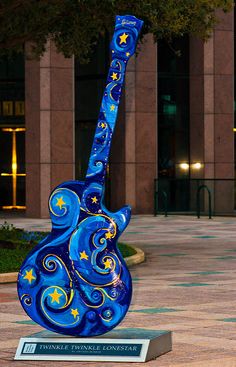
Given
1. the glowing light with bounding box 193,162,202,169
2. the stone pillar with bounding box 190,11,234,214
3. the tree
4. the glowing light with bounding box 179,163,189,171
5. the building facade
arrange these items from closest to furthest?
the tree < the building facade < the stone pillar with bounding box 190,11,234,214 < the glowing light with bounding box 193,162,202,169 < the glowing light with bounding box 179,163,189,171

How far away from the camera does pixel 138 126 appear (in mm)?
38156

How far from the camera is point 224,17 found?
128ft

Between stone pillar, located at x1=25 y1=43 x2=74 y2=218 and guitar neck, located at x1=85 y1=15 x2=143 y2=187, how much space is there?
26617 mm

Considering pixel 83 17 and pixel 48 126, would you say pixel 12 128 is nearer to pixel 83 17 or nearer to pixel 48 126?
pixel 48 126

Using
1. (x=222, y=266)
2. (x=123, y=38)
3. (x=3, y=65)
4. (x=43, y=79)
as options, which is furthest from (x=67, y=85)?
(x=123, y=38)

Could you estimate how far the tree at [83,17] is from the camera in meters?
20.4

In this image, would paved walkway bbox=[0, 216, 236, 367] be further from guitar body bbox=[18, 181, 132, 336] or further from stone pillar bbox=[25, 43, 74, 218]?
stone pillar bbox=[25, 43, 74, 218]

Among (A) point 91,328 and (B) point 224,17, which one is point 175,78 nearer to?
(B) point 224,17

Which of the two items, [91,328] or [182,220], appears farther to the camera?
[182,220]

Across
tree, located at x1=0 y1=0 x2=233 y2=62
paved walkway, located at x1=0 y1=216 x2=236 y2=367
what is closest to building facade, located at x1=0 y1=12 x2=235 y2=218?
paved walkway, located at x1=0 y1=216 x2=236 y2=367

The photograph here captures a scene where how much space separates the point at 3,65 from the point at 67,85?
5.13 metres

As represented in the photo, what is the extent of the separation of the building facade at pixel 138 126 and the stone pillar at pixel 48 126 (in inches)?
1.3

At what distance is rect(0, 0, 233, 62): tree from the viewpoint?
2042 cm

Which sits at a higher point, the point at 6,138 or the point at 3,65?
the point at 3,65
